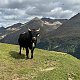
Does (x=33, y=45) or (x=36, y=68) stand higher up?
(x=33, y=45)

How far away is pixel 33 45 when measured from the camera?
4144 cm

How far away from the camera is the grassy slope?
3148 centimetres

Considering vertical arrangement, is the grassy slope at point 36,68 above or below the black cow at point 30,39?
below

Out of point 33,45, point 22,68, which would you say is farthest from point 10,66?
point 33,45

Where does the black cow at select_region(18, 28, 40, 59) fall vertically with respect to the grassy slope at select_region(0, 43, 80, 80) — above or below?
above

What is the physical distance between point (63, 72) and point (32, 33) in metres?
8.81

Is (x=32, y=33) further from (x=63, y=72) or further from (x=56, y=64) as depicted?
(x=63, y=72)

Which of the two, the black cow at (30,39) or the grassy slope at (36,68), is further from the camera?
the black cow at (30,39)

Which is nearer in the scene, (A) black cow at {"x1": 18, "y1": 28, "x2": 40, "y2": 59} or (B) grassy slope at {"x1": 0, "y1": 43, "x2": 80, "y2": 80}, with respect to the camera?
(B) grassy slope at {"x1": 0, "y1": 43, "x2": 80, "y2": 80}

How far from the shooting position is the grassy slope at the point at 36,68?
103ft

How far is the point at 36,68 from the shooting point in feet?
118

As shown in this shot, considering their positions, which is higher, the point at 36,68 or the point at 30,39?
the point at 30,39

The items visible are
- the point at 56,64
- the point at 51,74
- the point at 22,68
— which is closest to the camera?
the point at 51,74

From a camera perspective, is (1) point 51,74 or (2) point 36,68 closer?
(1) point 51,74
